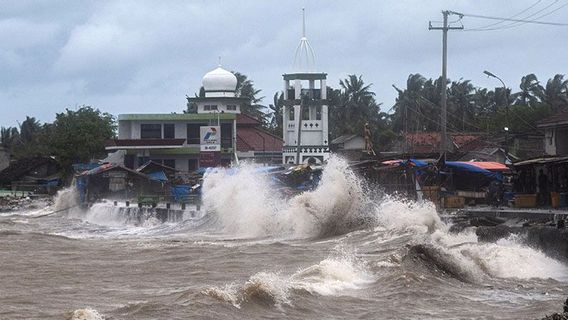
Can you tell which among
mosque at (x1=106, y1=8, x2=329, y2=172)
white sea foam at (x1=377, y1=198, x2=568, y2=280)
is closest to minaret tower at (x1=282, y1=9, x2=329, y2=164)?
mosque at (x1=106, y1=8, x2=329, y2=172)

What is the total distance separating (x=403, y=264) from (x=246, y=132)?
57.2 meters

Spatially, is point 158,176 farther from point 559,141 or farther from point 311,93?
point 559,141

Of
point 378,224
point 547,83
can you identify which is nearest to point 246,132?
point 547,83

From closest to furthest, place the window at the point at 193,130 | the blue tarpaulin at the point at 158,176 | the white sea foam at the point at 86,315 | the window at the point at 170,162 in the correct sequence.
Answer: the white sea foam at the point at 86,315
the blue tarpaulin at the point at 158,176
the window at the point at 170,162
the window at the point at 193,130

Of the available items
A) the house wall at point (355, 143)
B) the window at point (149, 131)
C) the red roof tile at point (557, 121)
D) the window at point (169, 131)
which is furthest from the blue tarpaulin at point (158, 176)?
the red roof tile at point (557, 121)

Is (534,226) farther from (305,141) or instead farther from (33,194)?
(33,194)

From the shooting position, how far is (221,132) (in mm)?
69812

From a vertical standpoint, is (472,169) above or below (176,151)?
below

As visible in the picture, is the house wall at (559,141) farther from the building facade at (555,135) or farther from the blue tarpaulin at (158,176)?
the blue tarpaulin at (158,176)

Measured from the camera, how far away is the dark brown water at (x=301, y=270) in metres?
15.5

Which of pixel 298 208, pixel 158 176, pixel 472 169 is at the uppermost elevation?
pixel 472 169

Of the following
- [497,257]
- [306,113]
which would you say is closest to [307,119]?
[306,113]

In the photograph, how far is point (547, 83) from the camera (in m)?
82.3

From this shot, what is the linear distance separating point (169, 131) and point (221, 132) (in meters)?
4.12
